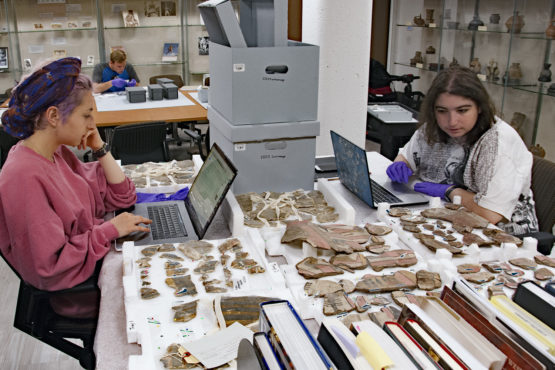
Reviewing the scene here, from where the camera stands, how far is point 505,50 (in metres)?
4.90

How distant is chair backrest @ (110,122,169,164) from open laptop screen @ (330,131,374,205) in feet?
6.12

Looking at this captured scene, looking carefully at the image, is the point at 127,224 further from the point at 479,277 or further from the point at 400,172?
the point at 400,172

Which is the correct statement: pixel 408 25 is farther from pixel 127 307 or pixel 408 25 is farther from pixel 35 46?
pixel 127 307

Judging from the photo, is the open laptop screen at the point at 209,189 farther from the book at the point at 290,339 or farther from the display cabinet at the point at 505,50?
the display cabinet at the point at 505,50

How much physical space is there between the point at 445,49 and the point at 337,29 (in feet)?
10.9

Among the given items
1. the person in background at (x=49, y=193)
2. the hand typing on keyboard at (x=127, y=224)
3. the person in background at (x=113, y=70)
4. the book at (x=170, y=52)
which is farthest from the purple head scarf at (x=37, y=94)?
the book at (x=170, y=52)

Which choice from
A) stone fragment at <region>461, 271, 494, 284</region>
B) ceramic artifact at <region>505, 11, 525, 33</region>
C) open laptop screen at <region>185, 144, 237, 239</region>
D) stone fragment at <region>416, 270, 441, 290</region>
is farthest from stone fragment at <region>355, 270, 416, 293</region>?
ceramic artifact at <region>505, 11, 525, 33</region>

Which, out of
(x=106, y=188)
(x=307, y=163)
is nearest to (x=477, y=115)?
(x=307, y=163)

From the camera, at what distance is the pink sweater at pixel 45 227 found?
1478 millimetres

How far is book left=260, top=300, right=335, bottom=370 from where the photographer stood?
0.89 metres

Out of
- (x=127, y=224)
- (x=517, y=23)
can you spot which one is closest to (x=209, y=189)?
(x=127, y=224)

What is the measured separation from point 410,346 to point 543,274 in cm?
74

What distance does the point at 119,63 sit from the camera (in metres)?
5.53

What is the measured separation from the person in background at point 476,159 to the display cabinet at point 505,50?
2.26 m
